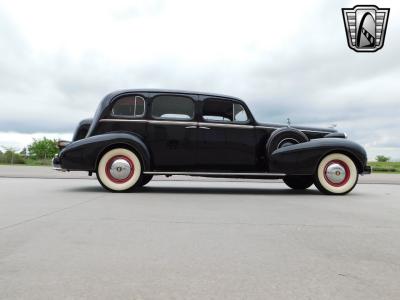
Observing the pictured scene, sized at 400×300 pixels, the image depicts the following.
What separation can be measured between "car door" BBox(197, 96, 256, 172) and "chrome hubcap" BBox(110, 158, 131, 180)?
1.32 metres

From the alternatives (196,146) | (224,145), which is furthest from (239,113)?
(196,146)

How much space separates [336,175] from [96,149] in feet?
14.7

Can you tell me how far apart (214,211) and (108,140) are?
10.1ft

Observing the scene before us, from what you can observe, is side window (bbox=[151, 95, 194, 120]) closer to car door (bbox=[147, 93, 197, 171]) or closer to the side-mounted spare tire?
car door (bbox=[147, 93, 197, 171])

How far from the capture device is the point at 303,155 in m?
7.82

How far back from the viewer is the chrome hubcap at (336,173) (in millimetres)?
7922

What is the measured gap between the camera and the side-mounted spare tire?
26.0ft

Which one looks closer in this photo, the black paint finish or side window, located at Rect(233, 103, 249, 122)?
the black paint finish

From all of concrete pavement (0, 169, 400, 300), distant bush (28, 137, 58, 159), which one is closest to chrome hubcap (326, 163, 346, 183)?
concrete pavement (0, 169, 400, 300)

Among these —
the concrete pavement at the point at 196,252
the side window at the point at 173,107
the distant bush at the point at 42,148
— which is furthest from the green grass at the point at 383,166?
the distant bush at the point at 42,148

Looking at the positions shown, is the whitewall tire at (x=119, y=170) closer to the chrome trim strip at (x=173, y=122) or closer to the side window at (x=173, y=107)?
the chrome trim strip at (x=173, y=122)

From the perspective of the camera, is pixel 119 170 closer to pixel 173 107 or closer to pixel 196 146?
pixel 196 146

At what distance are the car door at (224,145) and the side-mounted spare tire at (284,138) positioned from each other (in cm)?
32

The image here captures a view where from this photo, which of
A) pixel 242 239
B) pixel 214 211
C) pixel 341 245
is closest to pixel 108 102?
pixel 214 211
